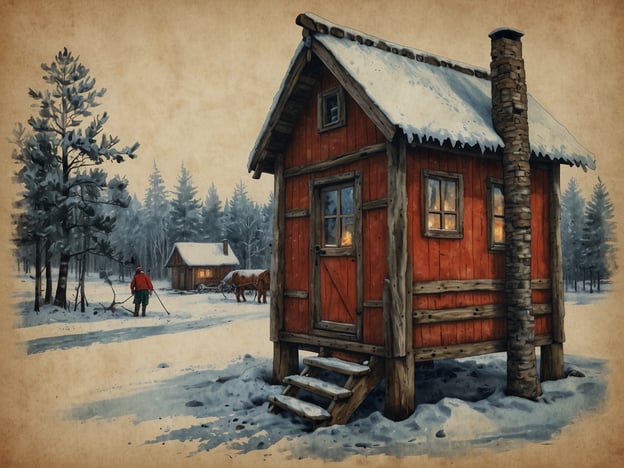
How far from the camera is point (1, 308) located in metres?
7.50

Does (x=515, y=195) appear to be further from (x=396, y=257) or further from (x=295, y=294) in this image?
(x=295, y=294)

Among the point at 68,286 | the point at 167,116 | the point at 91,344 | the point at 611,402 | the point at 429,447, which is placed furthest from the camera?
the point at 68,286

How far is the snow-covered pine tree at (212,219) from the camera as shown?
40125 mm

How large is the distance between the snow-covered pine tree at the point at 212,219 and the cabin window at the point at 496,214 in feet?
108

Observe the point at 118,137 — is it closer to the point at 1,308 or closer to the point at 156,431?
the point at 1,308

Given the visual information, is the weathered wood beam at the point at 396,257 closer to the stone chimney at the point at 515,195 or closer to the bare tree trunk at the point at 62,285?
the stone chimney at the point at 515,195

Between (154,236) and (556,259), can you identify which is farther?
(154,236)

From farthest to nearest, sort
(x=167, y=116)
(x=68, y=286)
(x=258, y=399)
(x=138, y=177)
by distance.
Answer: (x=68, y=286) < (x=138, y=177) < (x=167, y=116) < (x=258, y=399)

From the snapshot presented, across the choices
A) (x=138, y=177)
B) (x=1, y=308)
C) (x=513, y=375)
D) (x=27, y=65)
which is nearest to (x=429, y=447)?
(x=513, y=375)

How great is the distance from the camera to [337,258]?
7.89 metres

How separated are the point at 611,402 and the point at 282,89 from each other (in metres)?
7.28

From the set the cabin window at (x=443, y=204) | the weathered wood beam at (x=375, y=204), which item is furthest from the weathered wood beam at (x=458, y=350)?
the weathered wood beam at (x=375, y=204)

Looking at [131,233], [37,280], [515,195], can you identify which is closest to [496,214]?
[515,195]

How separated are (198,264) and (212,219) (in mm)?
9555
